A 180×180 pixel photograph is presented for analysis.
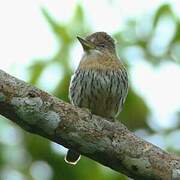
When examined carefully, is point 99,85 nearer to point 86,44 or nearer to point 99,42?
point 86,44

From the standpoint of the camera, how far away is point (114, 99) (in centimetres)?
462

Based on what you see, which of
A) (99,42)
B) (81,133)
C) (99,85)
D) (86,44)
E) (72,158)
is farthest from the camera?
(99,42)

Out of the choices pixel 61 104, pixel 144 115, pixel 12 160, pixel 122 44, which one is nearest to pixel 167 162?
pixel 61 104

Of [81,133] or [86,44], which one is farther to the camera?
[86,44]

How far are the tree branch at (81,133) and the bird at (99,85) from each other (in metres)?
0.97

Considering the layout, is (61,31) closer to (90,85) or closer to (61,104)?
(90,85)

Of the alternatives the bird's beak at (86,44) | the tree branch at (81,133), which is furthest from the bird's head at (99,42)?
the tree branch at (81,133)

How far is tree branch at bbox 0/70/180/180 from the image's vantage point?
11.0 ft

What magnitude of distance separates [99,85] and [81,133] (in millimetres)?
1193

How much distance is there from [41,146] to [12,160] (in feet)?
0.68

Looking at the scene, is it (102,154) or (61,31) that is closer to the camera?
(102,154)

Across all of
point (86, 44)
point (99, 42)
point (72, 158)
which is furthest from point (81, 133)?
point (99, 42)

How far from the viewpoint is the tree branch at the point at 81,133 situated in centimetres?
335

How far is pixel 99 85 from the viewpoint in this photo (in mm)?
4594
